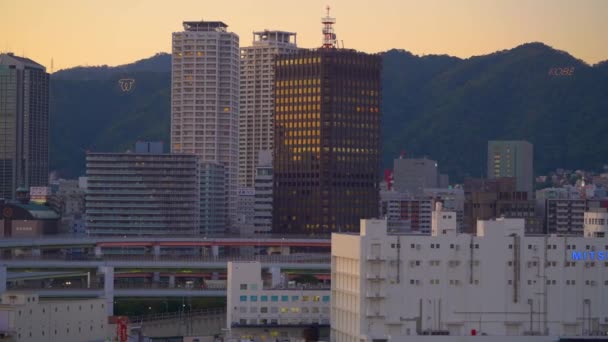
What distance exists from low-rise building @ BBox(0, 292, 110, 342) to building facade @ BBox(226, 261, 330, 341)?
8608 mm

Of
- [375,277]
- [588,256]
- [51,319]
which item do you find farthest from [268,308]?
[588,256]

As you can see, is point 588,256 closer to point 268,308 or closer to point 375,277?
point 375,277

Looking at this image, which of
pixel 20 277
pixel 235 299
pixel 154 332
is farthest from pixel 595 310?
pixel 20 277

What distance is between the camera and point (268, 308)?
10000 centimetres

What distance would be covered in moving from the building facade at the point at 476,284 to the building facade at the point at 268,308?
9.55 meters

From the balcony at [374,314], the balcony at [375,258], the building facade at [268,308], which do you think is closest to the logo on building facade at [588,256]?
the balcony at [375,258]

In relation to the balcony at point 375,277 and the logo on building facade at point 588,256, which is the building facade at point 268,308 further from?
the logo on building facade at point 588,256

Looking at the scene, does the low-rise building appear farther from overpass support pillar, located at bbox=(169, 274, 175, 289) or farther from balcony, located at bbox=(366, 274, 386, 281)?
overpass support pillar, located at bbox=(169, 274, 175, 289)

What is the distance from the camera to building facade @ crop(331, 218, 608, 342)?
8812cm

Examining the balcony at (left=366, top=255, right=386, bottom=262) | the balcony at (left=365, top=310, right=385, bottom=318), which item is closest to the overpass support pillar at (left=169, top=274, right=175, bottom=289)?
the balcony at (left=365, top=310, right=385, bottom=318)

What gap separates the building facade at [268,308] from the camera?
9975 centimetres

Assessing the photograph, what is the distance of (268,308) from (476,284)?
55.4 feet

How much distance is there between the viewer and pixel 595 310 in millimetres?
90250

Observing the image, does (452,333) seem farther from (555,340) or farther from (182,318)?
(182,318)
